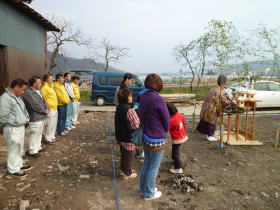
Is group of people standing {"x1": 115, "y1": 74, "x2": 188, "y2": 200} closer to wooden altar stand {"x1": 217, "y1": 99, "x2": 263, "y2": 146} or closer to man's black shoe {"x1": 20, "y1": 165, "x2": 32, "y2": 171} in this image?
man's black shoe {"x1": 20, "y1": 165, "x2": 32, "y2": 171}

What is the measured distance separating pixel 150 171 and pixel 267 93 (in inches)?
397

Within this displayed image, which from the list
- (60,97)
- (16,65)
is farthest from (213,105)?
(16,65)

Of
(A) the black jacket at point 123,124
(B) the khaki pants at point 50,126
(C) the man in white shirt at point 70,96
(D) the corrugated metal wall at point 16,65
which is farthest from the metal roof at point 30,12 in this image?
(A) the black jacket at point 123,124

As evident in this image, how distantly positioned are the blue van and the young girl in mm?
8647

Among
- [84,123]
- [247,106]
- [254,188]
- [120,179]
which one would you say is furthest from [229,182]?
[84,123]

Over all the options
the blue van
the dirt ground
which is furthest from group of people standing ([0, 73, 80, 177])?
the blue van

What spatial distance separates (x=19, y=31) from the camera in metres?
6.75

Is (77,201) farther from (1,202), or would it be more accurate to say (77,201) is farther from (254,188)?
(254,188)

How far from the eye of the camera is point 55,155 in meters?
4.93

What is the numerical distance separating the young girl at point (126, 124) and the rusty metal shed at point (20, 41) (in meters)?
4.20

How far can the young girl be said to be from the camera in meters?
3.44

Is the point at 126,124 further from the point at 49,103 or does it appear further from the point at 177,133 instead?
the point at 49,103

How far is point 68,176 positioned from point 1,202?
1096 mm

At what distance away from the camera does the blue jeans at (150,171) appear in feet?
9.98
